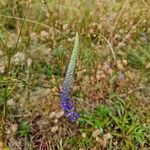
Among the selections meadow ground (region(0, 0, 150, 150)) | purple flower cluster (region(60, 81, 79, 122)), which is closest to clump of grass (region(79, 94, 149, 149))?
meadow ground (region(0, 0, 150, 150))

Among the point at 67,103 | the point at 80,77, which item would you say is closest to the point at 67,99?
the point at 67,103

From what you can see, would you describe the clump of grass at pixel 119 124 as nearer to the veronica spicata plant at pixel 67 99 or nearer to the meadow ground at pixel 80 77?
the meadow ground at pixel 80 77

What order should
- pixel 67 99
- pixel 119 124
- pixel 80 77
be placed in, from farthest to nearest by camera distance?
pixel 80 77 → pixel 119 124 → pixel 67 99

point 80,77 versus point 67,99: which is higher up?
point 80,77

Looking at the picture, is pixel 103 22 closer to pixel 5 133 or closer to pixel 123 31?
pixel 123 31

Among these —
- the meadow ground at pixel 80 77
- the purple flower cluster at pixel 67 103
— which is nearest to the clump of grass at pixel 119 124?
the meadow ground at pixel 80 77

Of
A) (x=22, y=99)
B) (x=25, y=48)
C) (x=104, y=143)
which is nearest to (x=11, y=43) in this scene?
(x=25, y=48)

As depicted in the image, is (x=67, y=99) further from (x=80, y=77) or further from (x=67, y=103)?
(x=80, y=77)
